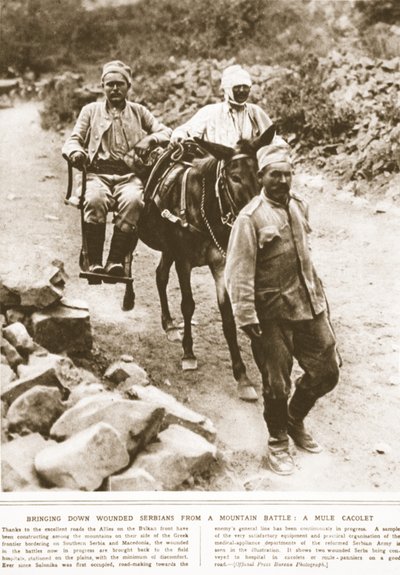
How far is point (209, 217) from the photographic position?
5.25 metres

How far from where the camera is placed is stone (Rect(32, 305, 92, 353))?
533 centimetres

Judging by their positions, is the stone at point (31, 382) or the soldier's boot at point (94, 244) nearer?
the stone at point (31, 382)

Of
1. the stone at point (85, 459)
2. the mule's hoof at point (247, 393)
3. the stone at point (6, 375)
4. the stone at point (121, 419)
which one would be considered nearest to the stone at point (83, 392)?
the stone at point (121, 419)

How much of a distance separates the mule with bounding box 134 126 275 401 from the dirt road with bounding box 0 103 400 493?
290 mm

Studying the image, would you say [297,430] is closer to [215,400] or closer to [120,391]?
[215,400]

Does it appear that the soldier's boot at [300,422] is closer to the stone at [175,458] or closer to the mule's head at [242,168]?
the stone at [175,458]

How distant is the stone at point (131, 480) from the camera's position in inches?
158

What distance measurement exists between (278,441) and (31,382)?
1.59 m

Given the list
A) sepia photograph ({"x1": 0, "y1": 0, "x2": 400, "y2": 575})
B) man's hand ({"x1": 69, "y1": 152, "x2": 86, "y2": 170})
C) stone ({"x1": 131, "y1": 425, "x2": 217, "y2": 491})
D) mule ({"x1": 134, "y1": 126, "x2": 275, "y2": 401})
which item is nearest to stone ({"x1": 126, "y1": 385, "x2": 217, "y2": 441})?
sepia photograph ({"x1": 0, "y1": 0, "x2": 400, "y2": 575})

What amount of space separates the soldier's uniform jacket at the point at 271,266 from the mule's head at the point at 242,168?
1.65ft

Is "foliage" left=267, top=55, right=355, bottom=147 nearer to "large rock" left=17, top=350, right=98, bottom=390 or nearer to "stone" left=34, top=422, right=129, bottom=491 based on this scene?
"large rock" left=17, top=350, right=98, bottom=390

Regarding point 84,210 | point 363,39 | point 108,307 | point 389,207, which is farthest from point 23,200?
point 363,39

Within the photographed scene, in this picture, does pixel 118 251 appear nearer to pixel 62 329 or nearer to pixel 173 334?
pixel 62 329

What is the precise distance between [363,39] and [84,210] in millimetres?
7806
